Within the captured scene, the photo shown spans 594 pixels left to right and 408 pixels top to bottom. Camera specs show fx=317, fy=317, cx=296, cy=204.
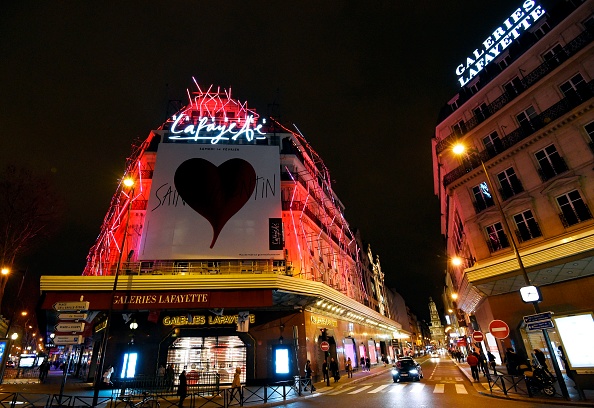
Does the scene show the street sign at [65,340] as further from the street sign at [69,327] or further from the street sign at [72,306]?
the street sign at [72,306]

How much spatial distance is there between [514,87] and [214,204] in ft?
77.4

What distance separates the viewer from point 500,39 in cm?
2456

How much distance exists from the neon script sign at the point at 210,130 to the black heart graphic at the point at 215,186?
10.4ft

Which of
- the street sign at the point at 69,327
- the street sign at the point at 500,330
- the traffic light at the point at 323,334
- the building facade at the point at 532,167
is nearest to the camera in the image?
the street sign at the point at 69,327

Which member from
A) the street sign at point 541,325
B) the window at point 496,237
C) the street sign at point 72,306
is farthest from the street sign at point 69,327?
the window at point 496,237

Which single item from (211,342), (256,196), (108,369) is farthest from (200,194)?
(108,369)

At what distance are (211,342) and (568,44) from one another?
29841mm

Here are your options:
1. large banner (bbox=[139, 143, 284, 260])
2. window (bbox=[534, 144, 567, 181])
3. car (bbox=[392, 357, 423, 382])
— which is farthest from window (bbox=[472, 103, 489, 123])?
car (bbox=[392, 357, 423, 382])

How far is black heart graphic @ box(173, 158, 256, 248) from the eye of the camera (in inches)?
979

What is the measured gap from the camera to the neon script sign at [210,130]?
94.1 ft

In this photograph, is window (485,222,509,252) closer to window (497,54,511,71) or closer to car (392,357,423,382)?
car (392,357,423,382)

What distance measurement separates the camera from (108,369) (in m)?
20.2

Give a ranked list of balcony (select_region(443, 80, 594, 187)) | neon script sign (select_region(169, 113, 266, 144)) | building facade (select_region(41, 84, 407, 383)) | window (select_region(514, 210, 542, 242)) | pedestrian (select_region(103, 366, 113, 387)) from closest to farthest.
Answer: balcony (select_region(443, 80, 594, 187)), window (select_region(514, 210, 542, 242)), building facade (select_region(41, 84, 407, 383)), pedestrian (select_region(103, 366, 113, 387)), neon script sign (select_region(169, 113, 266, 144))

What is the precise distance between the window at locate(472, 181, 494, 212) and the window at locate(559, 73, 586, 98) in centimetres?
702
